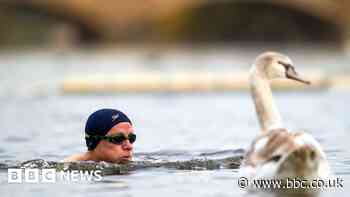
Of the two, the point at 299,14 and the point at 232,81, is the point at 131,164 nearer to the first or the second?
the point at 232,81

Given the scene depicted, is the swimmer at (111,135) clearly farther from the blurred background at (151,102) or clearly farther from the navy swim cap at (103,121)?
the blurred background at (151,102)

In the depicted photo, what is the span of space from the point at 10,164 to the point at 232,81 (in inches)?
554

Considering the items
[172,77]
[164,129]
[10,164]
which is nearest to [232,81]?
[172,77]

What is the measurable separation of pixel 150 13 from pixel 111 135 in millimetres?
53947

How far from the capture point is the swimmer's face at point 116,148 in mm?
13634

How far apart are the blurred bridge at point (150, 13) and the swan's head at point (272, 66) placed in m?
50.8

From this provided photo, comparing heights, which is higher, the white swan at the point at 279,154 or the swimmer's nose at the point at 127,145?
the swimmer's nose at the point at 127,145

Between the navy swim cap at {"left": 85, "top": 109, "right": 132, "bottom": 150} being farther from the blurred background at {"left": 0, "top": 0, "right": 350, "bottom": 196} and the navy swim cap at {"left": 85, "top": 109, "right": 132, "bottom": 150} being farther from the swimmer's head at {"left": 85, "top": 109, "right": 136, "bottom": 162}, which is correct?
the blurred background at {"left": 0, "top": 0, "right": 350, "bottom": 196}

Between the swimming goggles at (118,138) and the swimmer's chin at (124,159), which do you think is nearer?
the swimming goggles at (118,138)

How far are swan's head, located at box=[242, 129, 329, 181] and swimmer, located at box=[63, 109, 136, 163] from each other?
7.99ft

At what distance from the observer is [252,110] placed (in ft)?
77.4

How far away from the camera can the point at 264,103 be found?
1229cm

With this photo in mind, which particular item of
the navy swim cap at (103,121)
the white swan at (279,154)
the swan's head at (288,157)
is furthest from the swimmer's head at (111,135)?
the swan's head at (288,157)

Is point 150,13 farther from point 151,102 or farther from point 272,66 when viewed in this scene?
point 272,66
